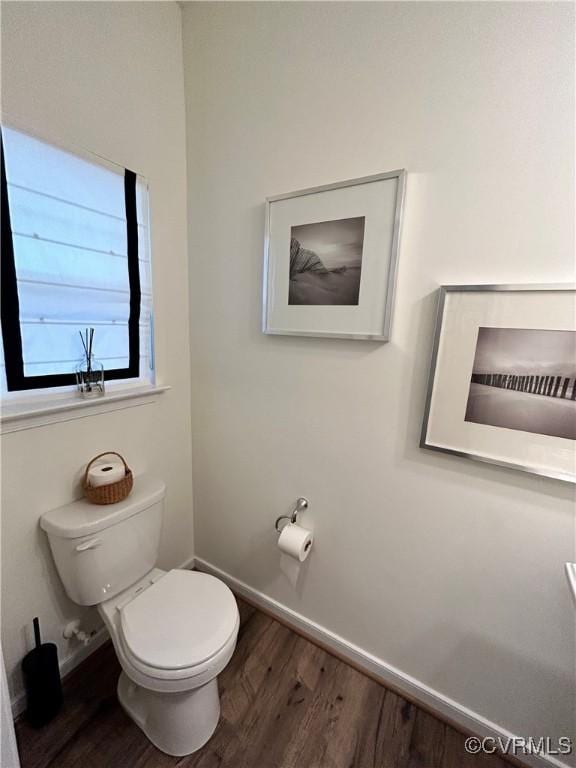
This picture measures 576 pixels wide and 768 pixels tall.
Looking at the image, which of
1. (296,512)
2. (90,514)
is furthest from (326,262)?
(90,514)

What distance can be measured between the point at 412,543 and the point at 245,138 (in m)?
1.73

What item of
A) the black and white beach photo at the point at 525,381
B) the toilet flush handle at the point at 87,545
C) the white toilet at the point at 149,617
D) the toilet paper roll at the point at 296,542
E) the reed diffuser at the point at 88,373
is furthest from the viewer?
the toilet paper roll at the point at 296,542

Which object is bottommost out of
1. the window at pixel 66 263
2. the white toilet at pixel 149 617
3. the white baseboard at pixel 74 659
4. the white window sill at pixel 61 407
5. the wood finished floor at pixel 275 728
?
the wood finished floor at pixel 275 728

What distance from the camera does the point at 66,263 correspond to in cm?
111

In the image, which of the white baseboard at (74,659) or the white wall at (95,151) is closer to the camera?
the white wall at (95,151)

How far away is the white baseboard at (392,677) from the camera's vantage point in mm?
1096

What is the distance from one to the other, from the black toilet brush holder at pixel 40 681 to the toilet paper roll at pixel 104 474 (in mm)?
522

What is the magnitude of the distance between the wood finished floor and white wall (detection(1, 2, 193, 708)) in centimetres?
22

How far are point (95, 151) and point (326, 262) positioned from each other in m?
0.94

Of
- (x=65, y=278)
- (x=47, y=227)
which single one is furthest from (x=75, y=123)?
(x=65, y=278)

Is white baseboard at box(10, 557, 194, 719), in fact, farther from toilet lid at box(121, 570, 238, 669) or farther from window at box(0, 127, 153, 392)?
window at box(0, 127, 153, 392)

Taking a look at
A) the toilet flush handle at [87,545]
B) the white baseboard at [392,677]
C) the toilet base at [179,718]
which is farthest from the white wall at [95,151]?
the white baseboard at [392,677]

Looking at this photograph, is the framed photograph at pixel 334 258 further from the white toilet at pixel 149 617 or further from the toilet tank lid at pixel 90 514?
the white toilet at pixel 149 617

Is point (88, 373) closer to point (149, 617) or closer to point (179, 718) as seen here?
point (149, 617)
